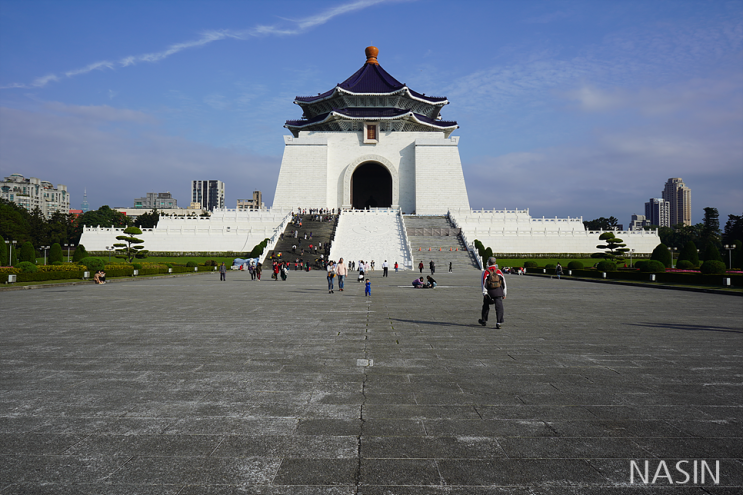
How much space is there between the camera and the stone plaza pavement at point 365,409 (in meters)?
2.75

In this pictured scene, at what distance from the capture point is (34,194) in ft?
467

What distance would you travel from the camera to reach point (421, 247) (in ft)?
121

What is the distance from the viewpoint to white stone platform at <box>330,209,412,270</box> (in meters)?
35.6

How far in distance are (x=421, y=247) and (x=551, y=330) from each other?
94.6 ft

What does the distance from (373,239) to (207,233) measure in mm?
16391

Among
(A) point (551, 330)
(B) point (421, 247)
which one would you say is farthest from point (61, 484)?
(B) point (421, 247)

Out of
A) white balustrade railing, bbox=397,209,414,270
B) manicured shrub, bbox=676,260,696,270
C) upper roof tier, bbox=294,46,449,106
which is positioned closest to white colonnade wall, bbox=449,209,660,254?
white balustrade railing, bbox=397,209,414,270

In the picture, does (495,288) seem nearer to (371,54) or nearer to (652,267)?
(652,267)

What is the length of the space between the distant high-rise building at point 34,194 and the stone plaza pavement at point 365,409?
145092 millimetres

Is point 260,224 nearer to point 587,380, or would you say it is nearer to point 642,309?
point 642,309

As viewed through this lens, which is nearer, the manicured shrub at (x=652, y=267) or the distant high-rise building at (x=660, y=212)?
the manicured shrub at (x=652, y=267)

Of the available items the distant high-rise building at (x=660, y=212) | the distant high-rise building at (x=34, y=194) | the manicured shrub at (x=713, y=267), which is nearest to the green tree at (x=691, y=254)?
the manicured shrub at (x=713, y=267)

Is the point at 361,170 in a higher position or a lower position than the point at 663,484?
higher

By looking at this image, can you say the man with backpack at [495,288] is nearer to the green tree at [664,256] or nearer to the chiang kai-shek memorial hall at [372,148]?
the green tree at [664,256]
